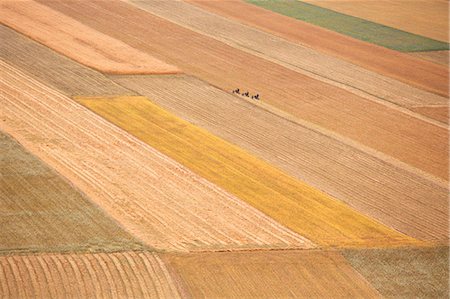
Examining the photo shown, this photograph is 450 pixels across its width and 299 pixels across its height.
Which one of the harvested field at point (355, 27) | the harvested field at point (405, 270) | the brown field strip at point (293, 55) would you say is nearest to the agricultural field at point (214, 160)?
the harvested field at point (405, 270)

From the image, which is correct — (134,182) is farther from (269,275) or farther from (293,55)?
(293,55)

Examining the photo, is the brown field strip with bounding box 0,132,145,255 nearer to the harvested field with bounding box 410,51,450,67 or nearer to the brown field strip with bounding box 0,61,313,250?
the brown field strip with bounding box 0,61,313,250

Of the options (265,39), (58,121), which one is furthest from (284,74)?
(58,121)

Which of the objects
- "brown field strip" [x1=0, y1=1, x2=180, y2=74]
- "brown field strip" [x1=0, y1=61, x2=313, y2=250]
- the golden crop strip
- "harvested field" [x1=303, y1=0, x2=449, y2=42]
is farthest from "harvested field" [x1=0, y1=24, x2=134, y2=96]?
"harvested field" [x1=303, y1=0, x2=449, y2=42]

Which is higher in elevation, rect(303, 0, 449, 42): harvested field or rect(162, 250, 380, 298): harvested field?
rect(162, 250, 380, 298): harvested field

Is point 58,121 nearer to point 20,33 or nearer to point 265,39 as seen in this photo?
point 20,33

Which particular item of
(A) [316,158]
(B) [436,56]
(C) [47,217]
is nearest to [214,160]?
(A) [316,158]
